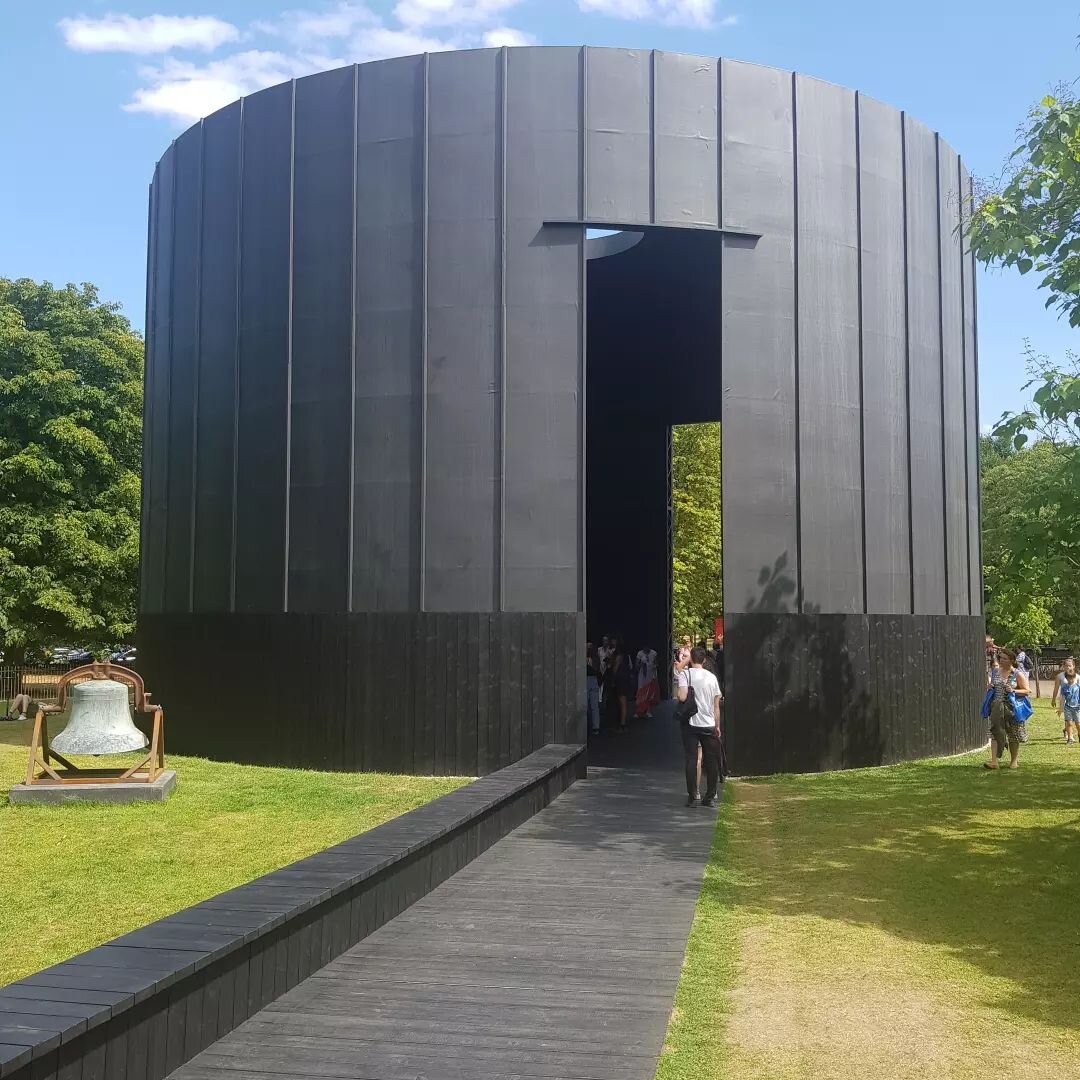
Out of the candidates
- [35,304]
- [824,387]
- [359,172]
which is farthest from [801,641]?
[35,304]

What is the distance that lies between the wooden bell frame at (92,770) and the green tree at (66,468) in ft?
53.9

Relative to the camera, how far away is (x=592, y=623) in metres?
28.3

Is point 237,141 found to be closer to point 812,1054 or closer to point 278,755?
point 278,755

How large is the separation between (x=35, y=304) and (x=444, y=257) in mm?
19458

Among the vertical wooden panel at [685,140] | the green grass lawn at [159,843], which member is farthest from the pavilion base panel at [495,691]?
the vertical wooden panel at [685,140]

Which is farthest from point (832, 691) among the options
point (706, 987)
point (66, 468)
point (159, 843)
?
point (66, 468)

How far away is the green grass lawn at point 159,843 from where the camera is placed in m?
7.66

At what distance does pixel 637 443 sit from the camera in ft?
94.2

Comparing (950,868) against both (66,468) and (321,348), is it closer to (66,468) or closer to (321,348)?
(321,348)

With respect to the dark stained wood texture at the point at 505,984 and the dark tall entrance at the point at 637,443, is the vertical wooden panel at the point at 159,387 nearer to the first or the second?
the dark tall entrance at the point at 637,443

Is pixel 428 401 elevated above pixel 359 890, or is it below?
above

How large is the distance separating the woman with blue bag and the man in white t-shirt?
5332 mm

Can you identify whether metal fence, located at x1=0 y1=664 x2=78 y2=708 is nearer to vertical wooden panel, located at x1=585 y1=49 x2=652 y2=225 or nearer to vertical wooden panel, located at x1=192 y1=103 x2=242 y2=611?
vertical wooden panel, located at x1=192 y1=103 x2=242 y2=611

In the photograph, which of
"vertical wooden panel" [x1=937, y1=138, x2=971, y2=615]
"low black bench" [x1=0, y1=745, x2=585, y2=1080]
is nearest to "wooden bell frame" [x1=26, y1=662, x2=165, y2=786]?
"low black bench" [x1=0, y1=745, x2=585, y2=1080]
